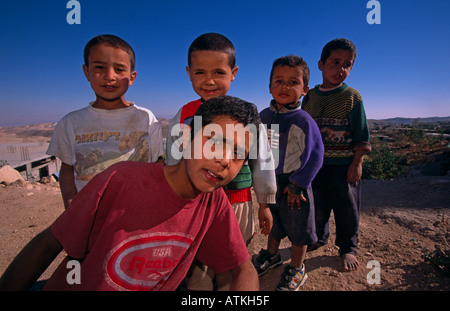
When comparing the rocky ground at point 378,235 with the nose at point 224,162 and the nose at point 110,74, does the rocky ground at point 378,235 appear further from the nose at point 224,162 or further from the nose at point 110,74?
the nose at point 110,74

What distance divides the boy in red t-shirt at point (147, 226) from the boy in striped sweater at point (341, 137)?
1550 mm

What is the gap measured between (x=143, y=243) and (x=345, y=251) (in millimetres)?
2315

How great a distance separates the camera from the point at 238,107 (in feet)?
4.11

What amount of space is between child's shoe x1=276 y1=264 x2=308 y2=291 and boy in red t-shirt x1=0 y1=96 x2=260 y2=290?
3.46ft

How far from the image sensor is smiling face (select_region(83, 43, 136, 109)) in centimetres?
180

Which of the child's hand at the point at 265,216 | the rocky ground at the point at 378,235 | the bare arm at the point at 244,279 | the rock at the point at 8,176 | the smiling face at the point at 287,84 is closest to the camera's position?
the bare arm at the point at 244,279

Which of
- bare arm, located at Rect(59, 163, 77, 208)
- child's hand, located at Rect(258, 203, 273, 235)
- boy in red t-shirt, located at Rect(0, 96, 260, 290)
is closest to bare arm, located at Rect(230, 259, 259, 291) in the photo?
boy in red t-shirt, located at Rect(0, 96, 260, 290)

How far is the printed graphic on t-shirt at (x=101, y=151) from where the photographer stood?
1.78 meters

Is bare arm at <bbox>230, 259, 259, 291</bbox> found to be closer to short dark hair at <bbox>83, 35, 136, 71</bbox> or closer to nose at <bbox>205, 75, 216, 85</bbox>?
nose at <bbox>205, 75, 216, 85</bbox>

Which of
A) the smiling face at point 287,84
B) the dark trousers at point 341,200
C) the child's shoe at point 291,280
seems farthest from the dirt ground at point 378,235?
the smiling face at point 287,84

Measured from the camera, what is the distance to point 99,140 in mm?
1819
